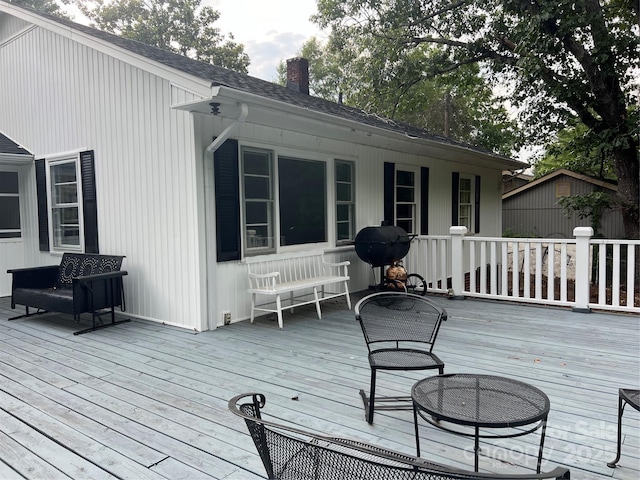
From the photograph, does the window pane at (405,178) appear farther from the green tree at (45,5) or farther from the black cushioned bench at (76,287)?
the green tree at (45,5)

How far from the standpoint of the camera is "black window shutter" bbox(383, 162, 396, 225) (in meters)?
7.73

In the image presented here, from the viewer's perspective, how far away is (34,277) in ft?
19.0

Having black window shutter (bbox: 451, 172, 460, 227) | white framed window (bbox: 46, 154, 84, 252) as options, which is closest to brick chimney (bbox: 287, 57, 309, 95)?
black window shutter (bbox: 451, 172, 460, 227)

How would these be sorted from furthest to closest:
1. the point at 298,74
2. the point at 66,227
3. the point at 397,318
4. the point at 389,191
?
the point at 298,74, the point at 389,191, the point at 66,227, the point at 397,318

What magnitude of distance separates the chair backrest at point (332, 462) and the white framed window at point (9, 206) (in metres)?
7.46

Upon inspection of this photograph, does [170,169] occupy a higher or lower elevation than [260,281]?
higher

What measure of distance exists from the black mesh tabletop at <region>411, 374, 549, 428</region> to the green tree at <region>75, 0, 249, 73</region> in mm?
21177

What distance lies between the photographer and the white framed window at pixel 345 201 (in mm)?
6859

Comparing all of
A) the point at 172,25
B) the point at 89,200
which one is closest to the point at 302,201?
the point at 89,200

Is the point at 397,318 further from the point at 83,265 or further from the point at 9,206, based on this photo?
the point at 9,206

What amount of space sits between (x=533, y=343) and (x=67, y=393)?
13.3 ft

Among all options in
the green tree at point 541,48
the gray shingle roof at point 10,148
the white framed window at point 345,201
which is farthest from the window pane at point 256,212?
the green tree at point 541,48

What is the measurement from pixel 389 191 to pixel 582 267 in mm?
3300

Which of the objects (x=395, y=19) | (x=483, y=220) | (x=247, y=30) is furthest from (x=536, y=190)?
(x=247, y=30)
